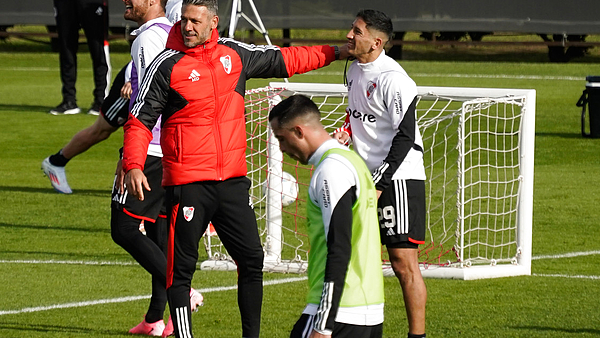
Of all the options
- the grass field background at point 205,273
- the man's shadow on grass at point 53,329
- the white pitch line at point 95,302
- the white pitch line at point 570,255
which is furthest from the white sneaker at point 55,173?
the white pitch line at point 570,255

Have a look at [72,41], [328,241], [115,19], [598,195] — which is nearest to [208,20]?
[328,241]

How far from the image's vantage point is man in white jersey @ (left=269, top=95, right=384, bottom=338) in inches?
147

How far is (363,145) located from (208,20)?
1.17 m

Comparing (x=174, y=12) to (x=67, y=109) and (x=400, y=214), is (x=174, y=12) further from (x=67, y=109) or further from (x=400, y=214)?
(x=67, y=109)

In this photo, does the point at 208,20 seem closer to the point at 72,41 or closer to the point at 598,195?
the point at 598,195

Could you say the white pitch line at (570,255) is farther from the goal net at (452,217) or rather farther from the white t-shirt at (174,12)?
the white t-shirt at (174,12)

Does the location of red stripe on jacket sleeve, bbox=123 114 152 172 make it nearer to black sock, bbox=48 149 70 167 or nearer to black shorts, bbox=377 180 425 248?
black shorts, bbox=377 180 425 248

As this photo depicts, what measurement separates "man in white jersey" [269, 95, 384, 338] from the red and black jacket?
46.0 inches

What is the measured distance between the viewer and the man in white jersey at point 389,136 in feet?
17.8

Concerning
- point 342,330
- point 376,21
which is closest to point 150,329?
point 376,21

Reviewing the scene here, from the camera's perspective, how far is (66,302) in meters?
6.86

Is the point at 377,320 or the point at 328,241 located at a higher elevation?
the point at 328,241

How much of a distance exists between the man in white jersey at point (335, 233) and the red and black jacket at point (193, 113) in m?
1.17

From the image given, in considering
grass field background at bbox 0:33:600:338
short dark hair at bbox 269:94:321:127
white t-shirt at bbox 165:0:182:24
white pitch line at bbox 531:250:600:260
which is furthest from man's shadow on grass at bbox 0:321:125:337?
white pitch line at bbox 531:250:600:260
